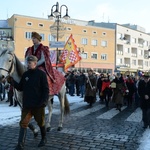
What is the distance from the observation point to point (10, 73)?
6.11 meters

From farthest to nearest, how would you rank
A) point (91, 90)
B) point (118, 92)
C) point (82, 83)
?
point (82, 83)
point (91, 90)
point (118, 92)

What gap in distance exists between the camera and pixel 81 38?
5706 cm

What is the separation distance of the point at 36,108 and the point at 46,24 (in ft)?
158

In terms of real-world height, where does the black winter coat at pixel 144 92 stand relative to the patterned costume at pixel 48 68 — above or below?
below

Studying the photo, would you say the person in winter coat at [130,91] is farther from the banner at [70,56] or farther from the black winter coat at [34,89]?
the black winter coat at [34,89]

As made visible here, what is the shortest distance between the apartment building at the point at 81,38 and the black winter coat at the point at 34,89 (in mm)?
44253

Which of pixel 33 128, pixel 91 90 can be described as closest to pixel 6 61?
pixel 33 128

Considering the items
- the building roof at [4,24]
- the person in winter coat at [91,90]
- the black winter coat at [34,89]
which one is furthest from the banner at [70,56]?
the building roof at [4,24]

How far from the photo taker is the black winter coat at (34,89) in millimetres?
5492

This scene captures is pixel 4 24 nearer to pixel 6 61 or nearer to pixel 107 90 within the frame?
pixel 107 90

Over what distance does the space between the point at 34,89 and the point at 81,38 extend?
52.2 meters

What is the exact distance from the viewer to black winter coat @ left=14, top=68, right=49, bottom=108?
18.0 feet

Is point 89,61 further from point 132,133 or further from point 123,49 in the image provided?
point 132,133

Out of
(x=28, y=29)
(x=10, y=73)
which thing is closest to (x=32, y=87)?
(x=10, y=73)
